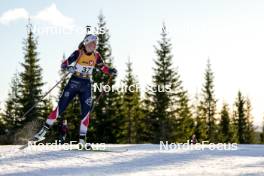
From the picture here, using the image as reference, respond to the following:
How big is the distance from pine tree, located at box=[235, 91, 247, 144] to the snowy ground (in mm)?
53363

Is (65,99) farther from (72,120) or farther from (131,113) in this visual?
(131,113)

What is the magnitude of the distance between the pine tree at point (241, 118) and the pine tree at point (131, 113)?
18.0 m

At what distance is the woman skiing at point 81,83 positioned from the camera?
10.1 metres

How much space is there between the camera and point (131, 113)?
4609 centimetres

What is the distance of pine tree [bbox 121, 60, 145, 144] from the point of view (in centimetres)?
4372

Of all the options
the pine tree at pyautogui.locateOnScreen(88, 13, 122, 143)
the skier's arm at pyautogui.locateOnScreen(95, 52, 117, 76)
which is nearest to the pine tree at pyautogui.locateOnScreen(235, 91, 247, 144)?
the pine tree at pyautogui.locateOnScreen(88, 13, 122, 143)

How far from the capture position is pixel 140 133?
4784 centimetres

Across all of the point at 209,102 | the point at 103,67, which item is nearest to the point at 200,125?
the point at 209,102

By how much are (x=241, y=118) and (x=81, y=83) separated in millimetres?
53896

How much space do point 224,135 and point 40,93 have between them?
28700 mm

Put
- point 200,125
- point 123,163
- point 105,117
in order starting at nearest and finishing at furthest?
point 123,163
point 105,117
point 200,125

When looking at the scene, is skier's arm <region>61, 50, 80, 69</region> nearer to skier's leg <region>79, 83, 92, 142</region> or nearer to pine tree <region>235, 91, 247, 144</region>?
skier's leg <region>79, 83, 92, 142</region>

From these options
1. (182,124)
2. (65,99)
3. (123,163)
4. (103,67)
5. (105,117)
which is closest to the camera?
(123,163)

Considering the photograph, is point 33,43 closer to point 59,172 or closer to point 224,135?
point 224,135
